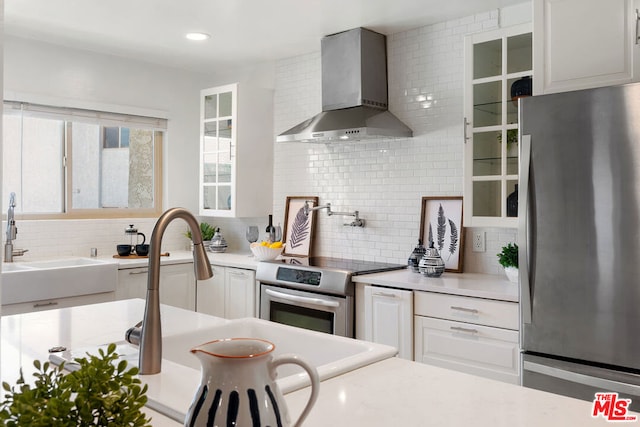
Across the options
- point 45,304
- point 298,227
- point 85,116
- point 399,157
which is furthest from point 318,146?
point 45,304

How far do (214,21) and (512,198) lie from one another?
7.76ft

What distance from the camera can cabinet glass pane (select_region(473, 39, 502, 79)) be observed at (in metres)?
3.26

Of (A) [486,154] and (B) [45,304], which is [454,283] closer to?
(A) [486,154]

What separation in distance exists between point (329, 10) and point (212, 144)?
185 centimetres

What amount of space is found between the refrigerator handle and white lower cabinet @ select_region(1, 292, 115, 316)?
2949mm

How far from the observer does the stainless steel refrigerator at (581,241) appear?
2168mm

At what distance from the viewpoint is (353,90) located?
13.1ft

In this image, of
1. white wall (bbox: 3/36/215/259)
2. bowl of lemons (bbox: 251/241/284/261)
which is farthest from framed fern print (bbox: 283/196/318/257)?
white wall (bbox: 3/36/215/259)

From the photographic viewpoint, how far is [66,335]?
1891 millimetres

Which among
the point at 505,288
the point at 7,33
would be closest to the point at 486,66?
the point at 505,288

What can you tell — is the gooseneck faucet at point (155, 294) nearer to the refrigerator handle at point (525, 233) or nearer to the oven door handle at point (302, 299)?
the refrigerator handle at point (525, 233)

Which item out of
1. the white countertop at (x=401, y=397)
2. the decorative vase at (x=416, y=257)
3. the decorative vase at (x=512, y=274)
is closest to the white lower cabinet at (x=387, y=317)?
the decorative vase at (x=416, y=257)

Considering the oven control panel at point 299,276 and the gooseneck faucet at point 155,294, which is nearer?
the gooseneck faucet at point 155,294

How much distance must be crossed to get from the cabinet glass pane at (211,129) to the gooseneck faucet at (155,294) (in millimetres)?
3639
